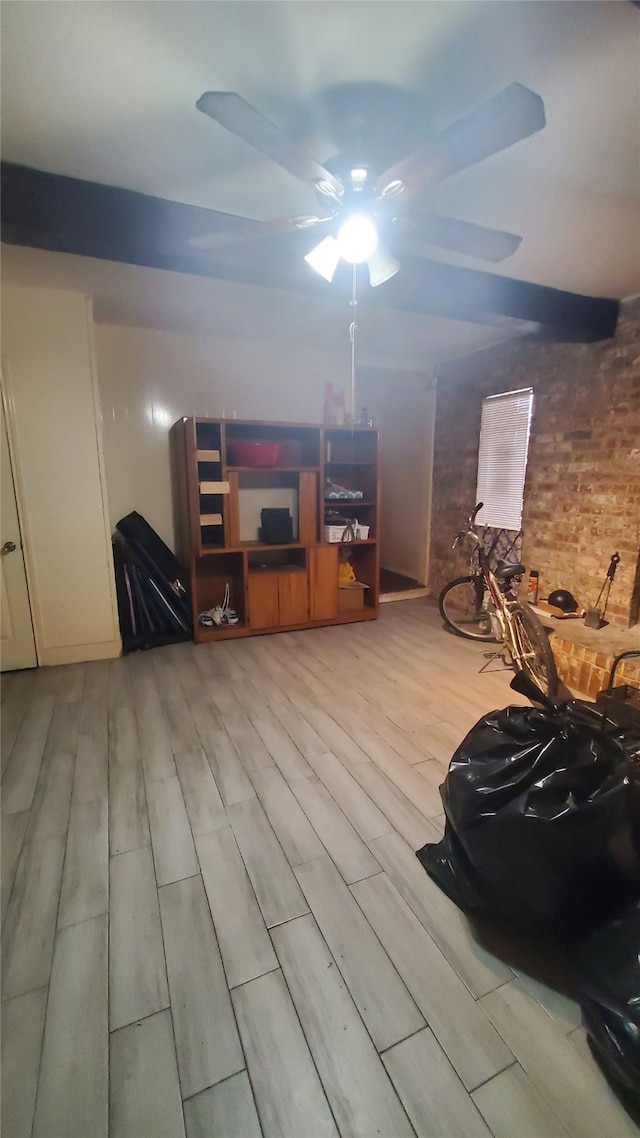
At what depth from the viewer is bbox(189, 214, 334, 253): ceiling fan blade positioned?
1.54 metres

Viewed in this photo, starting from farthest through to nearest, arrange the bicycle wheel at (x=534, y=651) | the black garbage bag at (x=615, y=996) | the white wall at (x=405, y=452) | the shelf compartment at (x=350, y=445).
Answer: the white wall at (x=405, y=452) < the shelf compartment at (x=350, y=445) < the bicycle wheel at (x=534, y=651) < the black garbage bag at (x=615, y=996)

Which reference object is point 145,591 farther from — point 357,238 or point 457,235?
point 457,235

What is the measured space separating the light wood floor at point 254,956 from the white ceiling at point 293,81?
2472mm

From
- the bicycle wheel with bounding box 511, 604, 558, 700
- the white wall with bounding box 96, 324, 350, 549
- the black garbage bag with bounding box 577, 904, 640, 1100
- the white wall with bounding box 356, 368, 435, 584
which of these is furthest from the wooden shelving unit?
the black garbage bag with bounding box 577, 904, 640, 1100

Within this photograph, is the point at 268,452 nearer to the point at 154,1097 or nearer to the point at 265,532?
the point at 265,532

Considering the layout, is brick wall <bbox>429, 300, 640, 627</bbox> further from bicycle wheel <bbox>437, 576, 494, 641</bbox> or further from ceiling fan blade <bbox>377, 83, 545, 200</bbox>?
ceiling fan blade <bbox>377, 83, 545, 200</bbox>

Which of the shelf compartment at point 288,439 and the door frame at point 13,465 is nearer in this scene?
the door frame at point 13,465

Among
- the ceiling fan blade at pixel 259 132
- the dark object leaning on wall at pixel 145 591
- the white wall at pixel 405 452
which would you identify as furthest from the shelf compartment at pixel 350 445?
the ceiling fan blade at pixel 259 132

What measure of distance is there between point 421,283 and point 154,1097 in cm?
317

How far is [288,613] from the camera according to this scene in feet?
12.8

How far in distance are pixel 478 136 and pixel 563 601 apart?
3.03 meters

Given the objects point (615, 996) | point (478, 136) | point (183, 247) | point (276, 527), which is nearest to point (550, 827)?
point (615, 996)

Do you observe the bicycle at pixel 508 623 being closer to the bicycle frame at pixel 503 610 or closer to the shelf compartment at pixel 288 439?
the bicycle frame at pixel 503 610

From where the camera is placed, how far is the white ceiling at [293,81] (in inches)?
44.5
